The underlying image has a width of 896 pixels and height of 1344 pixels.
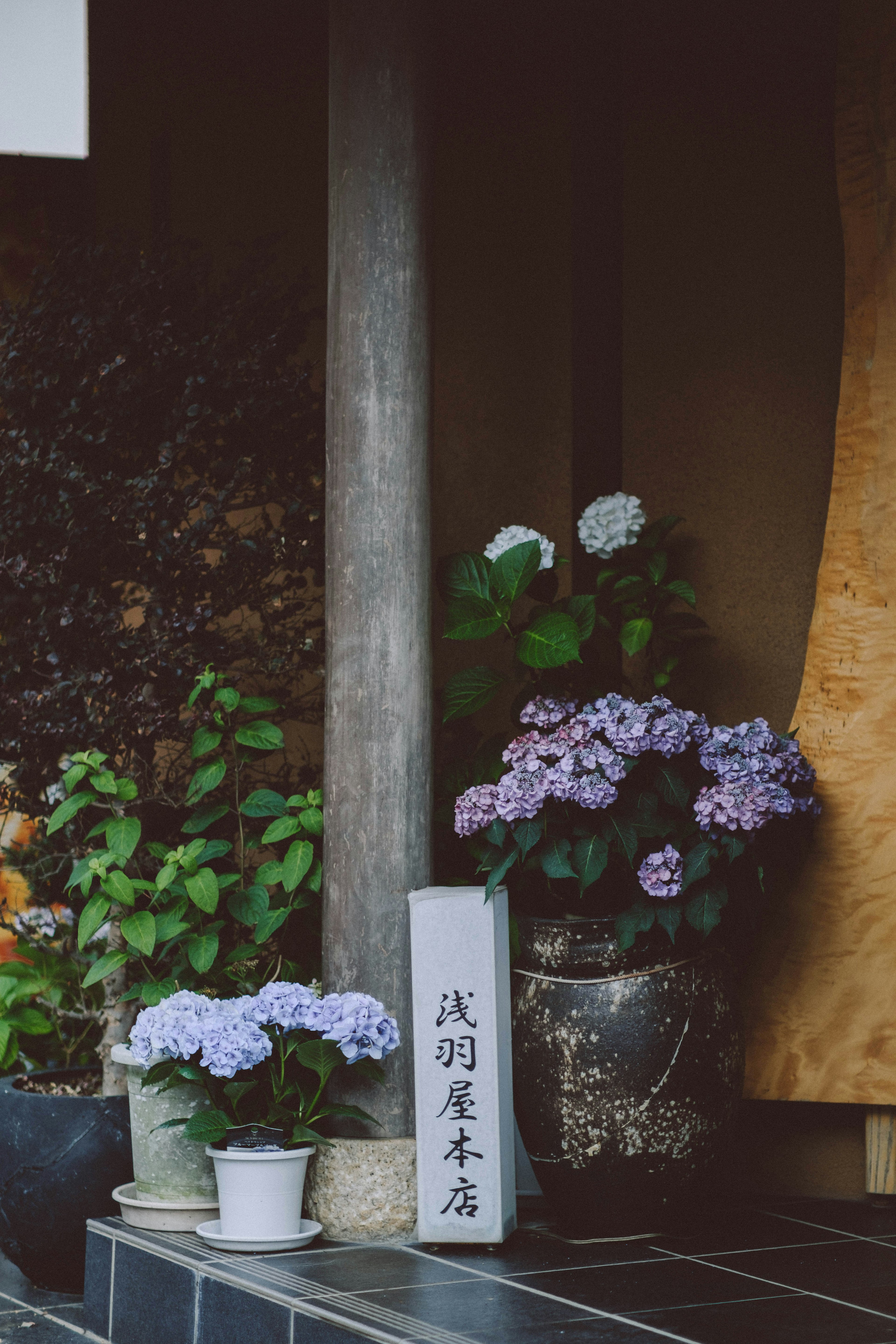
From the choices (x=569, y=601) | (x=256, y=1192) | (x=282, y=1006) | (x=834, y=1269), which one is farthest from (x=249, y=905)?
(x=834, y=1269)

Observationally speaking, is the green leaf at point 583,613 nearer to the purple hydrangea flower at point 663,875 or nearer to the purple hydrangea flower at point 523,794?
the purple hydrangea flower at point 523,794

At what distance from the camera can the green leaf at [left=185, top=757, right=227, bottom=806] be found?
3275 millimetres

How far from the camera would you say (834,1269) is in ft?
8.91

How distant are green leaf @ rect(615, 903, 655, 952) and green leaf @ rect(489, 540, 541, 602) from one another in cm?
76

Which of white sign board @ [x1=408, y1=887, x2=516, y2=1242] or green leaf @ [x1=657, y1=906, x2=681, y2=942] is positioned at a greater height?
green leaf @ [x1=657, y1=906, x2=681, y2=942]

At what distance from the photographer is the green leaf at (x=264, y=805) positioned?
130 inches

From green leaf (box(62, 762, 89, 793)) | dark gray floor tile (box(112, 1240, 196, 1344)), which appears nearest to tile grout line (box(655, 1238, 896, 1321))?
dark gray floor tile (box(112, 1240, 196, 1344))

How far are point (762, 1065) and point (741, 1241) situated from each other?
0.48 metres

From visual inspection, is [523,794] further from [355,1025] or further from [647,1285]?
[647,1285]

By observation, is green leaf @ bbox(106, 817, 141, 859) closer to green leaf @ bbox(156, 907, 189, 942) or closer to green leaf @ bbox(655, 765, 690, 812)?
green leaf @ bbox(156, 907, 189, 942)

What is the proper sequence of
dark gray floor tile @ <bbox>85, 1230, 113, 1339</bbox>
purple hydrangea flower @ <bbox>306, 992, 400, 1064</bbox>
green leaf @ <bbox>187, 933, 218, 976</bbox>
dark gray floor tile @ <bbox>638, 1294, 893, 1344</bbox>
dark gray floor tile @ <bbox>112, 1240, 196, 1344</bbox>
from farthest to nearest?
green leaf @ <bbox>187, 933, 218, 976</bbox>
dark gray floor tile @ <bbox>85, 1230, 113, 1339</bbox>
purple hydrangea flower @ <bbox>306, 992, 400, 1064</bbox>
dark gray floor tile @ <bbox>112, 1240, 196, 1344</bbox>
dark gray floor tile @ <bbox>638, 1294, 893, 1344</bbox>

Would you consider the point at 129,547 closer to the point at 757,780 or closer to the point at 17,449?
the point at 17,449

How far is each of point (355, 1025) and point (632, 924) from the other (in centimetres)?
60

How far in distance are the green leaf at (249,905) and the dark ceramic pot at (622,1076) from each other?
64cm
